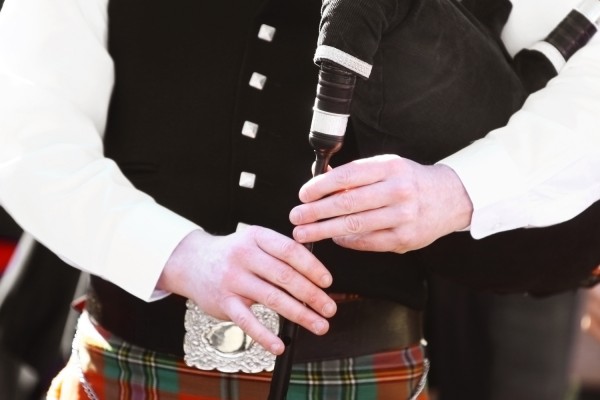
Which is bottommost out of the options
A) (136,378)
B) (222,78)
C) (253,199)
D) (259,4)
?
(136,378)

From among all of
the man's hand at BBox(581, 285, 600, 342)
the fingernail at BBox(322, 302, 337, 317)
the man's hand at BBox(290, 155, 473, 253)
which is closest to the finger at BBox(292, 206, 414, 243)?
the man's hand at BBox(290, 155, 473, 253)

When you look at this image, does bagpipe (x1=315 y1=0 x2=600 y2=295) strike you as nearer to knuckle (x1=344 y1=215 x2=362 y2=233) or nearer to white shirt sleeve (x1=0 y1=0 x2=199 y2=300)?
knuckle (x1=344 y1=215 x2=362 y2=233)

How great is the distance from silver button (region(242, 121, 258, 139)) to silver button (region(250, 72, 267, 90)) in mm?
58

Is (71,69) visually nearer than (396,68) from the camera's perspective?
No

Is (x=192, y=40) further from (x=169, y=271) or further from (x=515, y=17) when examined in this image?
(x=515, y=17)

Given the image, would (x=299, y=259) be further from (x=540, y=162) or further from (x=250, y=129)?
(x=540, y=162)

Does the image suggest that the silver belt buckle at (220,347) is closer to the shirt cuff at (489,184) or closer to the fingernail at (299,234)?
the fingernail at (299,234)

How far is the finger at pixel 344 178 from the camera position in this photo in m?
1.52

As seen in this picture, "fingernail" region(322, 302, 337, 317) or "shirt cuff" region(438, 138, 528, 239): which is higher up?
"shirt cuff" region(438, 138, 528, 239)

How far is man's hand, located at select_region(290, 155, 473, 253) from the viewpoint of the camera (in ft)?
→ 4.99

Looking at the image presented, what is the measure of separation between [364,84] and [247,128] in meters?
0.22

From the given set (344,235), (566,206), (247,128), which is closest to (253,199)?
(247,128)

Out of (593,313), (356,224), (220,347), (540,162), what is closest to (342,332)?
(220,347)

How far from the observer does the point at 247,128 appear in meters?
1.75
